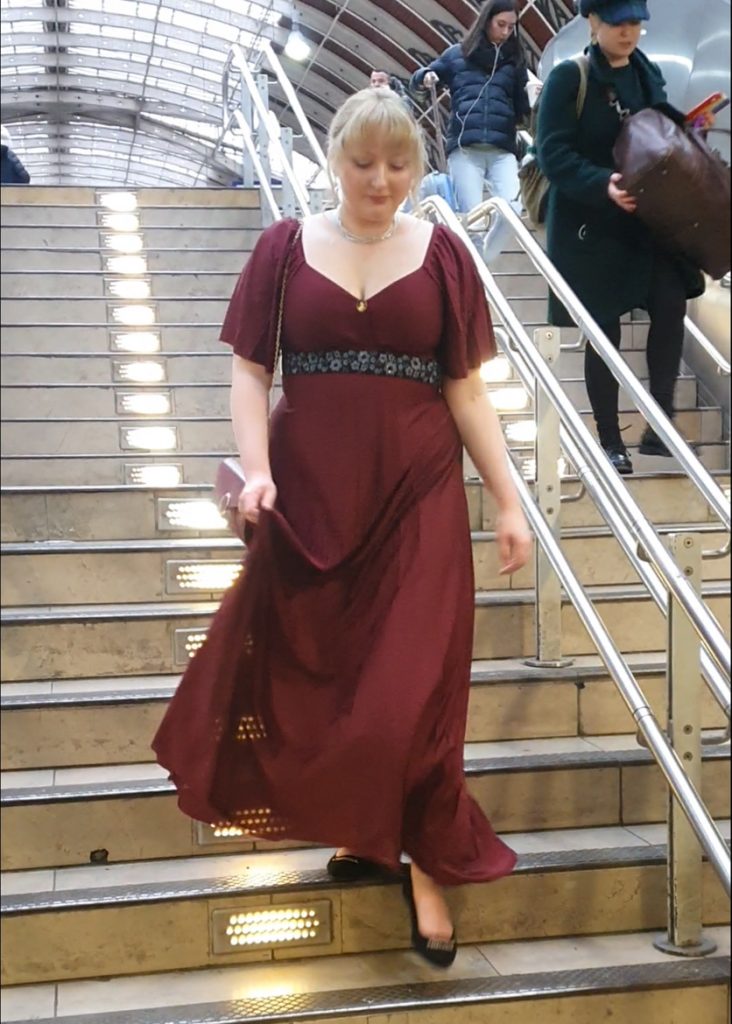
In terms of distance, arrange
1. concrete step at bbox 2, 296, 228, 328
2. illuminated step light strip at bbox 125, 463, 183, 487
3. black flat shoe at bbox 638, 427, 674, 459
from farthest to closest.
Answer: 1. concrete step at bbox 2, 296, 228, 328
2. illuminated step light strip at bbox 125, 463, 183, 487
3. black flat shoe at bbox 638, 427, 674, 459

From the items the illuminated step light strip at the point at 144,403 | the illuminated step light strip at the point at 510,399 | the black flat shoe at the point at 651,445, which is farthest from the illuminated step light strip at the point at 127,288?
the black flat shoe at the point at 651,445

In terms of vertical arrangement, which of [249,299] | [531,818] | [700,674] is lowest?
[531,818]

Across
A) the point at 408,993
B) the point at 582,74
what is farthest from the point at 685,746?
the point at 582,74

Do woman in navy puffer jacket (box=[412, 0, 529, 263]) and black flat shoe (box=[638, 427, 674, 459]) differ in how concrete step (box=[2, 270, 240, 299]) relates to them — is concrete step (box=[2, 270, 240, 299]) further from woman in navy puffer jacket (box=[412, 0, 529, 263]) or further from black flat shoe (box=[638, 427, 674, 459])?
black flat shoe (box=[638, 427, 674, 459])

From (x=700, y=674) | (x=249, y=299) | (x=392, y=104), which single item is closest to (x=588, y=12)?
(x=392, y=104)

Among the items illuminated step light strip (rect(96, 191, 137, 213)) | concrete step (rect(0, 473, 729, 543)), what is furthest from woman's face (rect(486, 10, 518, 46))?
illuminated step light strip (rect(96, 191, 137, 213))

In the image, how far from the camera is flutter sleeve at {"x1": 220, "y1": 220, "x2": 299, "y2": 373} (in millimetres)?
2029

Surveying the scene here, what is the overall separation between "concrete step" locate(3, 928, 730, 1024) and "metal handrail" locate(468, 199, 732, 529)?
0.76 m

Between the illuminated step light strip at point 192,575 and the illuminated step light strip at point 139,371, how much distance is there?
1.93m

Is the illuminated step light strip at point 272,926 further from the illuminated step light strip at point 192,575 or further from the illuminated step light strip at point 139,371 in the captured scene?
the illuminated step light strip at point 139,371

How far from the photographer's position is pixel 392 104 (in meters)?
1.86

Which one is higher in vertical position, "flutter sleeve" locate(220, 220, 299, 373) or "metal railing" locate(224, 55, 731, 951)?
"flutter sleeve" locate(220, 220, 299, 373)

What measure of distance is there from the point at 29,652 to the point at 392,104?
1661mm

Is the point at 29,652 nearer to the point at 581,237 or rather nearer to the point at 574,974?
the point at 574,974
